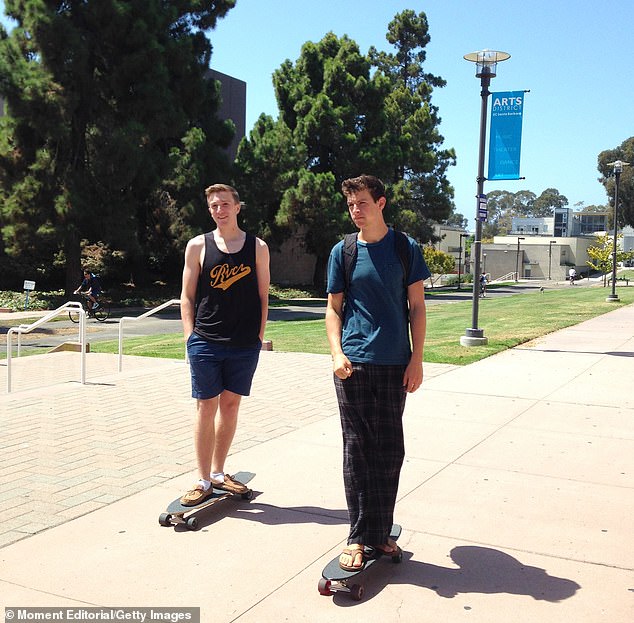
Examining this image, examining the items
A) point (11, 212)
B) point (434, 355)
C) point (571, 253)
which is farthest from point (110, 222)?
point (571, 253)

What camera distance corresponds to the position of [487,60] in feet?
41.4

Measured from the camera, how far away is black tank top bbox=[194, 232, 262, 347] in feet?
14.7

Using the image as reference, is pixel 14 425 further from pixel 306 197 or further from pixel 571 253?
pixel 571 253

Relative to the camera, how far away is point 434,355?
11.7 metres

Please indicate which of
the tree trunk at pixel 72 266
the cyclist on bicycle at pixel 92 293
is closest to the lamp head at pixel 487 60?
the cyclist on bicycle at pixel 92 293

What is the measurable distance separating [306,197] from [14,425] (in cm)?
3217

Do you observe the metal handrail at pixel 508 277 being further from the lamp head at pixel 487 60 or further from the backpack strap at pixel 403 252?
the backpack strap at pixel 403 252

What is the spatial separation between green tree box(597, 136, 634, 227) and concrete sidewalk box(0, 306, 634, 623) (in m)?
86.6

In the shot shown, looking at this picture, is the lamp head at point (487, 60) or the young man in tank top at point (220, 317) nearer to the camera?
the young man in tank top at point (220, 317)

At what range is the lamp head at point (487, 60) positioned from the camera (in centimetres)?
1251

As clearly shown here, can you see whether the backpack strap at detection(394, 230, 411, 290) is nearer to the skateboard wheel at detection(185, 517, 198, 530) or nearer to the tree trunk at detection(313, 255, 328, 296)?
the skateboard wheel at detection(185, 517, 198, 530)

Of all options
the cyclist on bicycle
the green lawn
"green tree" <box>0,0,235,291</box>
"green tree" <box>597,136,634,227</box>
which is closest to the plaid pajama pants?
the green lawn

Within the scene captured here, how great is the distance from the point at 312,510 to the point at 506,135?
32.0 feet

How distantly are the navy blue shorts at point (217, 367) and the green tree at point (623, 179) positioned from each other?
89.3m
